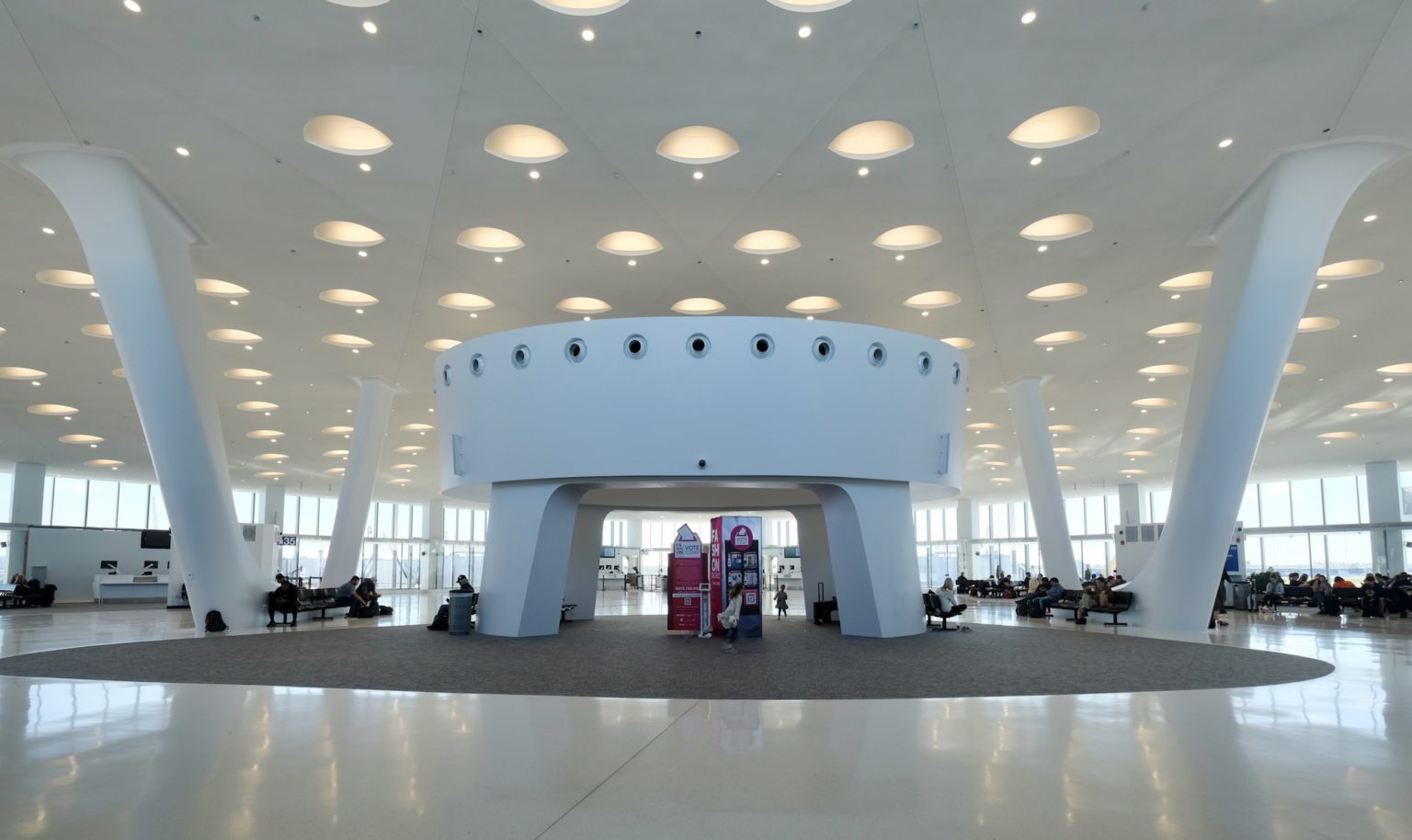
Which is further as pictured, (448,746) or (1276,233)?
(1276,233)

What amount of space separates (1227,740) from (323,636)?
49.9 ft

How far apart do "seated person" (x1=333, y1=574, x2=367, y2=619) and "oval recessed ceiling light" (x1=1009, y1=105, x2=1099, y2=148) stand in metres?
20.3

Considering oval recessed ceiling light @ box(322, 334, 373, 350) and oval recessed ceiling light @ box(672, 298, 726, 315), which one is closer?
oval recessed ceiling light @ box(672, 298, 726, 315)

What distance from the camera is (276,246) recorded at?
55.4 feet

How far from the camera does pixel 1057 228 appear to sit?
1652cm

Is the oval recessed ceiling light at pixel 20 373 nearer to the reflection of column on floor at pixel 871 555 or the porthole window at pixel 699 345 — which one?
the porthole window at pixel 699 345

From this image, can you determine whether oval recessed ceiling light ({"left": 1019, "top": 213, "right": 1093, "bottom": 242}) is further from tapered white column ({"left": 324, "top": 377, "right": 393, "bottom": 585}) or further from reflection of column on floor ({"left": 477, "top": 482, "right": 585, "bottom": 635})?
tapered white column ({"left": 324, "top": 377, "right": 393, "bottom": 585})

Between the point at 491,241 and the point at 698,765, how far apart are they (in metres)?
13.7

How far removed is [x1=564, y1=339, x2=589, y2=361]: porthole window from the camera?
51.6 ft

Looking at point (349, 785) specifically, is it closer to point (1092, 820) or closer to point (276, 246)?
point (1092, 820)

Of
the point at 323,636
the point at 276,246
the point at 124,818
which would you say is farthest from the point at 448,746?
the point at 276,246

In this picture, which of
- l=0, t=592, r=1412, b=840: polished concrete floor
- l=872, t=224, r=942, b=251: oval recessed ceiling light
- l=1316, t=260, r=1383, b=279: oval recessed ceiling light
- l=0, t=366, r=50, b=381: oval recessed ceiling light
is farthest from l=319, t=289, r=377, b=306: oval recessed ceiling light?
l=1316, t=260, r=1383, b=279: oval recessed ceiling light

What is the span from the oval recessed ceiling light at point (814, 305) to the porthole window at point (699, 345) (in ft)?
19.8

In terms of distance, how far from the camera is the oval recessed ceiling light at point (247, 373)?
86.3 ft
